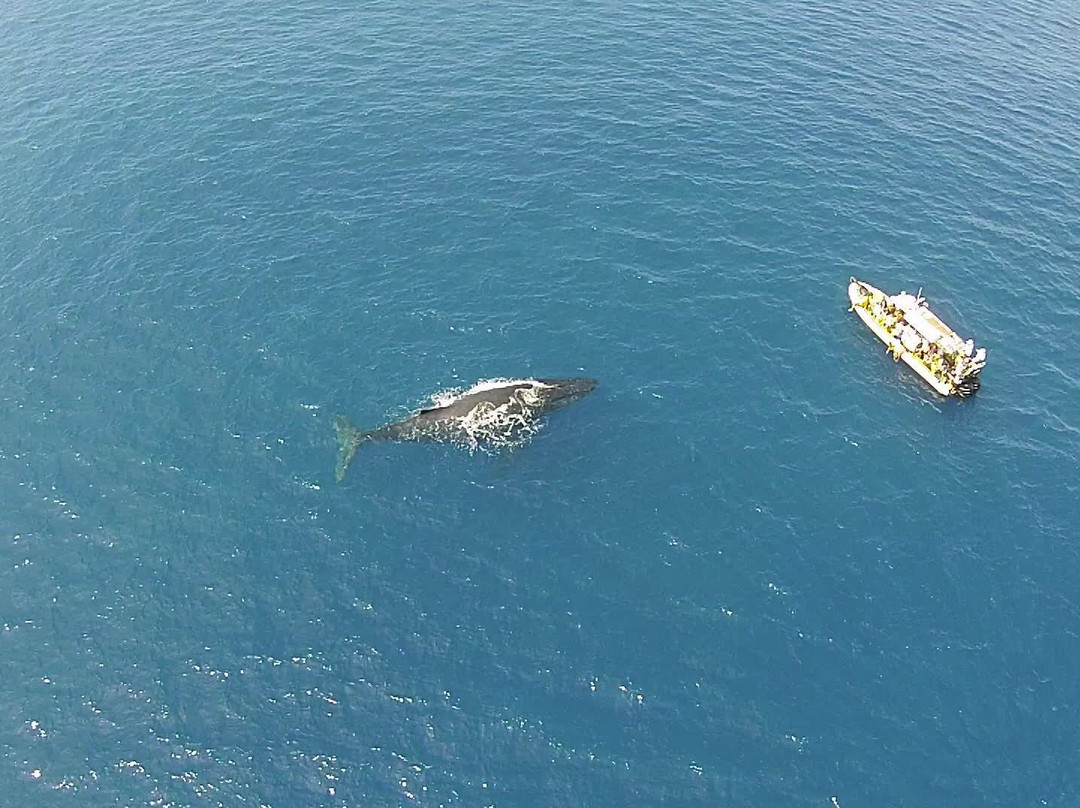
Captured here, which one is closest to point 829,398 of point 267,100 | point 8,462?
point 8,462

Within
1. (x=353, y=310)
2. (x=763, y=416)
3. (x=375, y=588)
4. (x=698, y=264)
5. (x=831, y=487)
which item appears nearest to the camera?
(x=375, y=588)

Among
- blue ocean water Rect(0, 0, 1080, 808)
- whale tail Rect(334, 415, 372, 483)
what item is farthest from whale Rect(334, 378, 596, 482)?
blue ocean water Rect(0, 0, 1080, 808)

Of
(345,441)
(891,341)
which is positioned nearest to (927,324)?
(891,341)

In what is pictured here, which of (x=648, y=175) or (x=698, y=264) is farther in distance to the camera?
(x=648, y=175)

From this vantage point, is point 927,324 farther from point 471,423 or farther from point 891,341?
point 471,423

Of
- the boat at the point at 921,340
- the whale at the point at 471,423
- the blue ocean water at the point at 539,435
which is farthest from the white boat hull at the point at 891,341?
the whale at the point at 471,423

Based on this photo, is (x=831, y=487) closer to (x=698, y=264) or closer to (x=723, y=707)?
(x=723, y=707)
